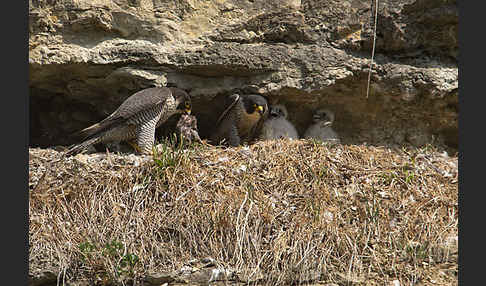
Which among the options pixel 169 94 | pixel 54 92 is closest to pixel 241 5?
pixel 169 94

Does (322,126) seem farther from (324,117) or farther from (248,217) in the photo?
(248,217)

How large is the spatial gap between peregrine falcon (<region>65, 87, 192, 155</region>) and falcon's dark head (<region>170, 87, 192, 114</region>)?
6 cm

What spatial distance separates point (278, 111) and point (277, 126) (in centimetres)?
21

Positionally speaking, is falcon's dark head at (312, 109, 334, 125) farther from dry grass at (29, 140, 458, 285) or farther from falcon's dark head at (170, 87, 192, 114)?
falcon's dark head at (170, 87, 192, 114)

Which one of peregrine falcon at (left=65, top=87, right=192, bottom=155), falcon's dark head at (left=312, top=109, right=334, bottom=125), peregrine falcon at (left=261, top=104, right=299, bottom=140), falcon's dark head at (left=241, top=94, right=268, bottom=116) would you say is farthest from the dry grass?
falcon's dark head at (left=312, top=109, right=334, bottom=125)

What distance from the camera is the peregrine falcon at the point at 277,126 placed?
710 centimetres

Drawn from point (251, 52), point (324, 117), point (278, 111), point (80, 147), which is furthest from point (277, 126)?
point (80, 147)

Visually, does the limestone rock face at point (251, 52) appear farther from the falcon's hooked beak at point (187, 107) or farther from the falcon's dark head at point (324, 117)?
the falcon's hooked beak at point (187, 107)

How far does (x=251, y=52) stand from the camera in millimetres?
6730

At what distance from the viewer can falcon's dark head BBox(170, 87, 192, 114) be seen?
6551mm

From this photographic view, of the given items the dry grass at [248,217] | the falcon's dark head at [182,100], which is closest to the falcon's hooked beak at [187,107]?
the falcon's dark head at [182,100]

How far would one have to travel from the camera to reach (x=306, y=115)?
759 cm

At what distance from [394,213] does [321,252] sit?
1.09 m

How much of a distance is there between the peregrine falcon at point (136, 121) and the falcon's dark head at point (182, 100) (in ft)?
0.21
